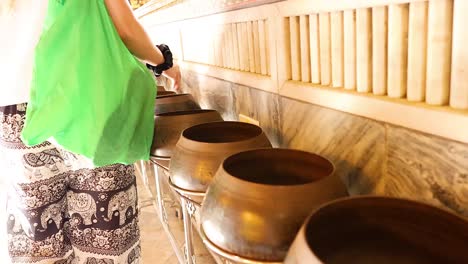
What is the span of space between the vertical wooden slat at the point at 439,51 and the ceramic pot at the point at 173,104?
1.03m

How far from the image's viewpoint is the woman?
45.8 inches

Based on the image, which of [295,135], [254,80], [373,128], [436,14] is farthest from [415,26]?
[254,80]

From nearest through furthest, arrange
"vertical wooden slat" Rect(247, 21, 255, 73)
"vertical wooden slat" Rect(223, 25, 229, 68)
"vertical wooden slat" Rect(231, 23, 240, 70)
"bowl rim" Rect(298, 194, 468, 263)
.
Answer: "bowl rim" Rect(298, 194, 468, 263) → "vertical wooden slat" Rect(247, 21, 255, 73) → "vertical wooden slat" Rect(231, 23, 240, 70) → "vertical wooden slat" Rect(223, 25, 229, 68)

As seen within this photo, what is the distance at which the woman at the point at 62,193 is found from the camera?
45.8 inches

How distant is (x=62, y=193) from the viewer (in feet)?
4.23

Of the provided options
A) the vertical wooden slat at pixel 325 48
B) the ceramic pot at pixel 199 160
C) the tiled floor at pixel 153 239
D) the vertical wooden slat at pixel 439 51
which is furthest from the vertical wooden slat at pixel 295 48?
the tiled floor at pixel 153 239

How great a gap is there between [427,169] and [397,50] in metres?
0.23

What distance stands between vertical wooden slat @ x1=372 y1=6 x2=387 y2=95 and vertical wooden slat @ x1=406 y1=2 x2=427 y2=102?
0.07 meters

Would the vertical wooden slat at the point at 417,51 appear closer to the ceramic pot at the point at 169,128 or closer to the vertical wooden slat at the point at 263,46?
the vertical wooden slat at the point at 263,46

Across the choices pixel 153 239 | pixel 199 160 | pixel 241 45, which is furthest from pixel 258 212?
pixel 153 239

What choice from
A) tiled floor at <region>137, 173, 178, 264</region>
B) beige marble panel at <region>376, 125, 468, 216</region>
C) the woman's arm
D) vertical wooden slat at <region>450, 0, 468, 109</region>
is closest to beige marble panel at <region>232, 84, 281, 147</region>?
the woman's arm

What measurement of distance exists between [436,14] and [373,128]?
271mm

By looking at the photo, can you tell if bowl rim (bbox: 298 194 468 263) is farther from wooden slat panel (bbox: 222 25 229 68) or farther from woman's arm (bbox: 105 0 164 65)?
wooden slat panel (bbox: 222 25 229 68)

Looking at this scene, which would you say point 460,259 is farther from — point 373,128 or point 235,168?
point 235,168
